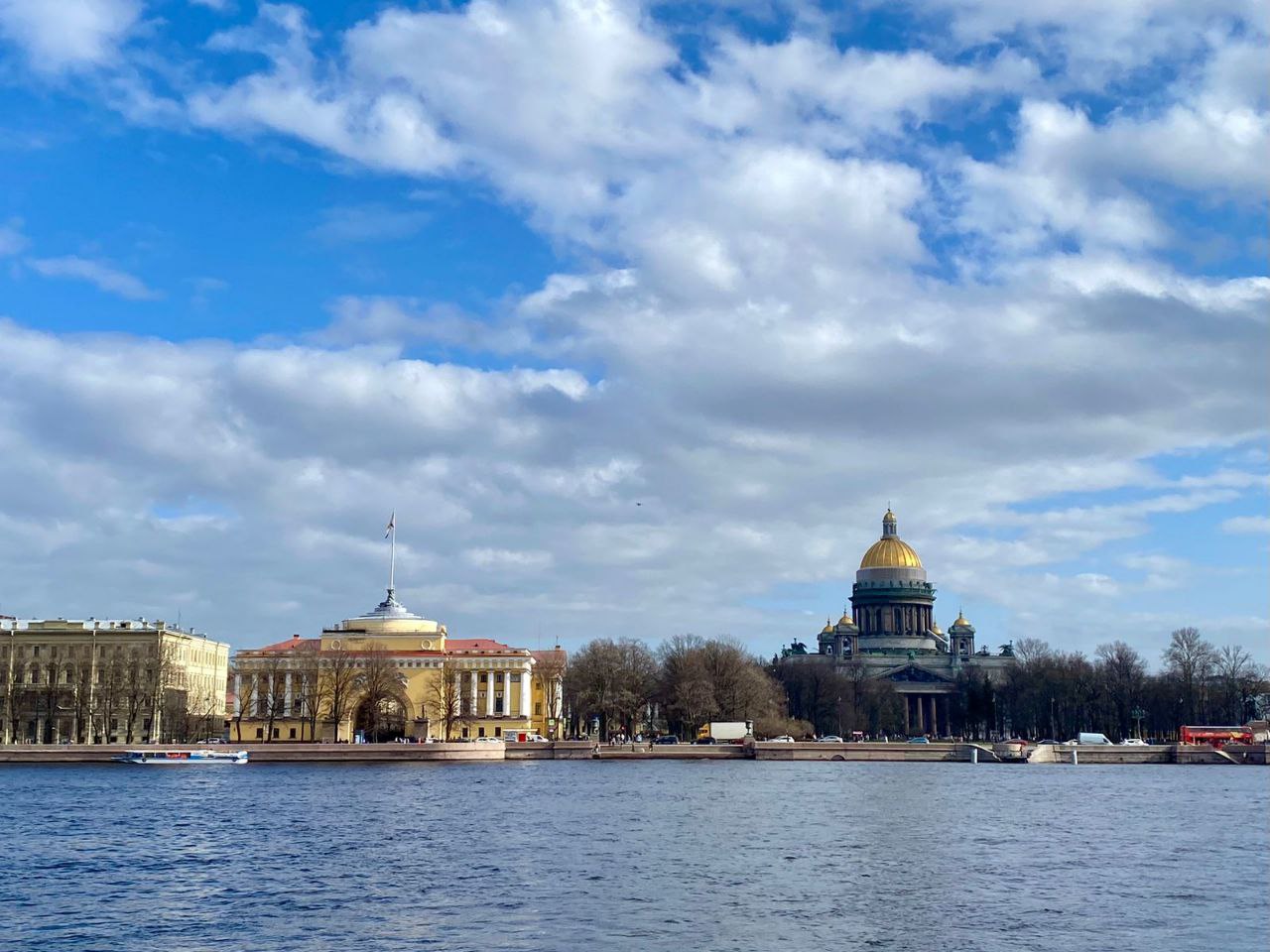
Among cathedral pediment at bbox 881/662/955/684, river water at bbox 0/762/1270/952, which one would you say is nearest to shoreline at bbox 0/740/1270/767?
river water at bbox 0/762/1270/952

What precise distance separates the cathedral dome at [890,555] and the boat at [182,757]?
352ft

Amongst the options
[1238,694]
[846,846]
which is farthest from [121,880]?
[1238,694]

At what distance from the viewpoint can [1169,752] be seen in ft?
345

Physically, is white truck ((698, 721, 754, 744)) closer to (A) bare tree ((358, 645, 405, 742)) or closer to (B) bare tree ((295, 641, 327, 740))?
(A) bare tree ((358, 645, 405, 742))

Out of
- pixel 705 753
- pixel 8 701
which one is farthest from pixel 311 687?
pixel 705 753

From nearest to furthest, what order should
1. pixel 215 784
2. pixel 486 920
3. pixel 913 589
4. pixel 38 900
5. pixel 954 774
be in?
1. pixel 486 920
2. pixel 38 900
3. pixel 215 784
4. pixel 954 774
5. pixel 913 589

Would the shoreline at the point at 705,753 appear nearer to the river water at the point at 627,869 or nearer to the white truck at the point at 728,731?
the white truck at the point at 728,731

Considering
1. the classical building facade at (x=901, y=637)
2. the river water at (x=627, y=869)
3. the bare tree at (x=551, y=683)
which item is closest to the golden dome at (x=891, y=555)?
the classical building facade at (x=901, y=637)

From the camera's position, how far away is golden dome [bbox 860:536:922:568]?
18612cm

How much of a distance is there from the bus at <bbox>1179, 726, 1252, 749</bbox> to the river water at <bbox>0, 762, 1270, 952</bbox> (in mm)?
46372

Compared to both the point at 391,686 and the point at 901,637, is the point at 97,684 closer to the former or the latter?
the point at 391,686

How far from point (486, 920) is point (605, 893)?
13.0 feet

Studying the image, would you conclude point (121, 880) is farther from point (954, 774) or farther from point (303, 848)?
point (954, 774)

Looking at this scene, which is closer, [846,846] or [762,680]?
[846,846]
